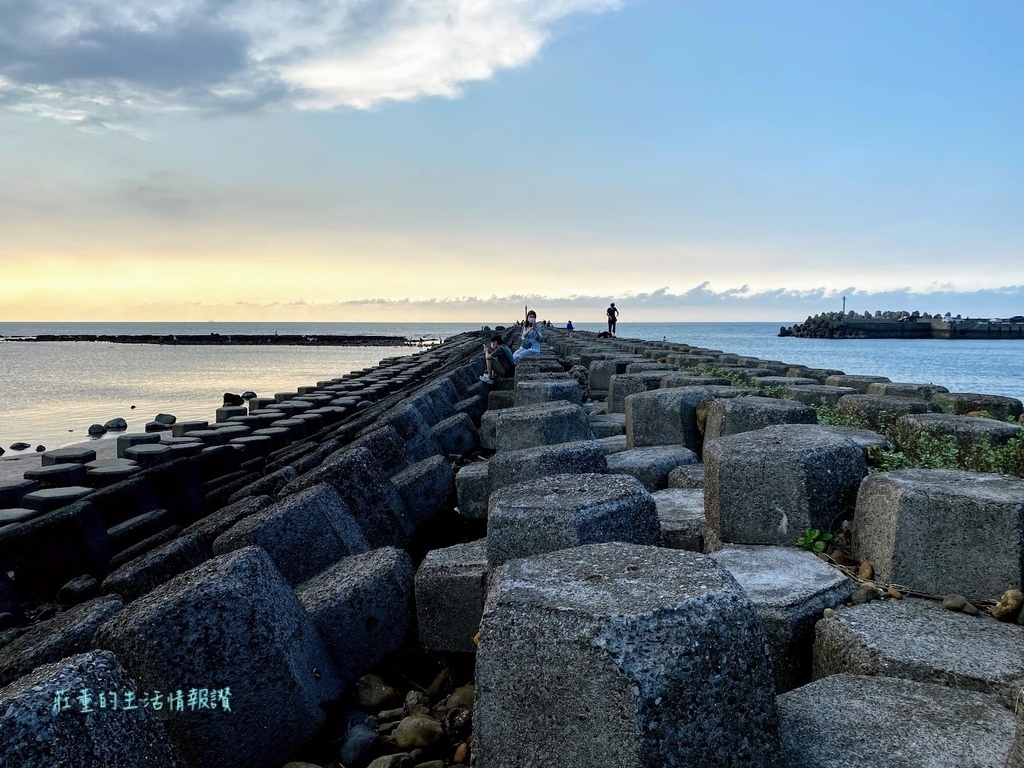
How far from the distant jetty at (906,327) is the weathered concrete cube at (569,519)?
2959 inches

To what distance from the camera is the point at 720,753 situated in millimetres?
1565

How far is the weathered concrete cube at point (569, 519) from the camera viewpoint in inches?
97.9

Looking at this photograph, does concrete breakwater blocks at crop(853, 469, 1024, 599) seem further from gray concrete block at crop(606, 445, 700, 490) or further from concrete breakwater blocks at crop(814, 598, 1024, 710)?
gray concrete block at crop(606, 445, 700, 490)

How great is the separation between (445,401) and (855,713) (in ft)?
20.1

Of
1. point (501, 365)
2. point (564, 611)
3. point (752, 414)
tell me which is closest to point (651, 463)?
point (752, 414)

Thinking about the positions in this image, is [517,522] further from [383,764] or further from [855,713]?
[855,713]

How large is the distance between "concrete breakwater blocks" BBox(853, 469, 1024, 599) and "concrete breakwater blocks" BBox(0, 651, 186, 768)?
7.29ft

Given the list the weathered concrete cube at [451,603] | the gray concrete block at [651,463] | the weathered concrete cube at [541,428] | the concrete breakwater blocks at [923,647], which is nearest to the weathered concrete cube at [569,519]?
the weathered concrete cube at [451,603]

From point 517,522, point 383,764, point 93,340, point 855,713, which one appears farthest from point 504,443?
point 93,340

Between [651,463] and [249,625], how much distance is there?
244 cm

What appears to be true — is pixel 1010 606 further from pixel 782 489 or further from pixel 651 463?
pixel 651 463

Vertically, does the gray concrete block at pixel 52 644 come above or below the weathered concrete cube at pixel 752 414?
below

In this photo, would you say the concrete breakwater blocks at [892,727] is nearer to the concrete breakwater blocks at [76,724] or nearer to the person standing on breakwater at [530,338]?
the concrete breakwater blocks at [76,724]

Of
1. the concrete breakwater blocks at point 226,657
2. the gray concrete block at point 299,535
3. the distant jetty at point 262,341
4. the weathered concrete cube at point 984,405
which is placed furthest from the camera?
the distant jetty at point 262,341
